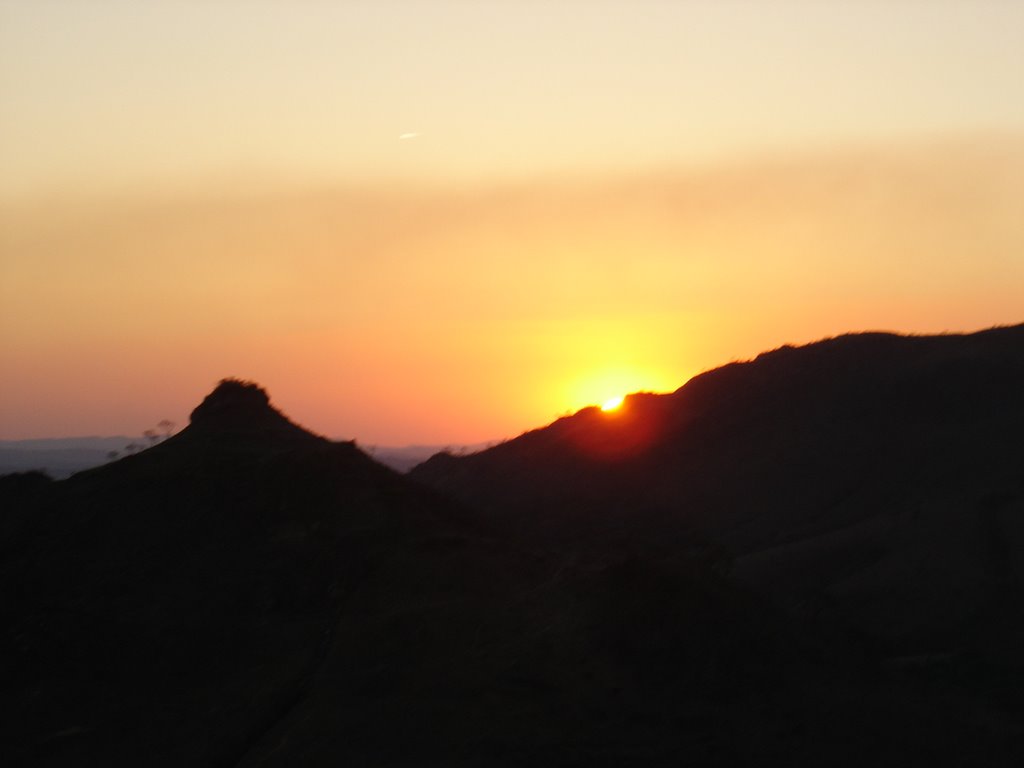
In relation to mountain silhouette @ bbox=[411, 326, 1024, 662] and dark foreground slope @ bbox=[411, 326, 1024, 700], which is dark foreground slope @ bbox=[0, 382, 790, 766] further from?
mountain silhouette @ bbox=[411, 326, 1024, 662]

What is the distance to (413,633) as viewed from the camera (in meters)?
13.2

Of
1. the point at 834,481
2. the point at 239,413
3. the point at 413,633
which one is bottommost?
the point at 413,633

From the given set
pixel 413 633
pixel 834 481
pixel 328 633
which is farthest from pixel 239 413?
pixel 834 481

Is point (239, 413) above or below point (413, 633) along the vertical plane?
above

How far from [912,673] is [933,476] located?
1068 centimetres

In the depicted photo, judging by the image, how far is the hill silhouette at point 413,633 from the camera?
11.6 meters

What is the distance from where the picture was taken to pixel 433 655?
1278 cm

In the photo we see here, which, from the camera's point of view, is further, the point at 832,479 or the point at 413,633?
the point at 832,479

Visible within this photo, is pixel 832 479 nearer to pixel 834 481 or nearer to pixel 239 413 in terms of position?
pixel 834 481

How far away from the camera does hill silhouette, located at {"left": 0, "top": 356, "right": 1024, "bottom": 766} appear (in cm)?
1162

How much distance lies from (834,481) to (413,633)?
16.5m

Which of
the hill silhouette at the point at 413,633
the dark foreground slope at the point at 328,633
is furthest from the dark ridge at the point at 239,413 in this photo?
the dark foreground slope at the point at 328,633

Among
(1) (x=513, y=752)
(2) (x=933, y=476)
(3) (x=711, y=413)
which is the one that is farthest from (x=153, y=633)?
(3) (x=711, y=413)

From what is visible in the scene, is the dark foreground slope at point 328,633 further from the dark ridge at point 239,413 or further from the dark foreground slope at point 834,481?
the dark foreground slope at point 834,481
